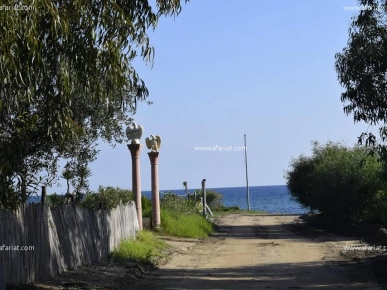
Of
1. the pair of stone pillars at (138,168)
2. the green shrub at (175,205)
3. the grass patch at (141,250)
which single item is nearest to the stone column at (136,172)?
the pair of stone pillars at (138,168)

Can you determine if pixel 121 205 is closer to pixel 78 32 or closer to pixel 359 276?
pixel 359 276

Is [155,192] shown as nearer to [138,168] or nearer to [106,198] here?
[138,168]

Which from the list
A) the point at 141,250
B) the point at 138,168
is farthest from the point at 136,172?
the point at 141,250

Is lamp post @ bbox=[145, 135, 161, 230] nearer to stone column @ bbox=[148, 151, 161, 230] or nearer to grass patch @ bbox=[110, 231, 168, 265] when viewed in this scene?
stone column @ bbox=[148, 151, 161, 230]

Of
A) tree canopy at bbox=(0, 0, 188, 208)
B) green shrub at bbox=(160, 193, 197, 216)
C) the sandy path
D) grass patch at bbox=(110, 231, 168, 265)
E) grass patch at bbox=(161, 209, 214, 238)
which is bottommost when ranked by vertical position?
the sandy path

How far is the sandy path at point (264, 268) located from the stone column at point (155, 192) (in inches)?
102

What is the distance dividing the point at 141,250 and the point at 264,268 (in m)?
4.49

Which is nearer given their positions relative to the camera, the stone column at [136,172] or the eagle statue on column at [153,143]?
the stone column at [136,172]

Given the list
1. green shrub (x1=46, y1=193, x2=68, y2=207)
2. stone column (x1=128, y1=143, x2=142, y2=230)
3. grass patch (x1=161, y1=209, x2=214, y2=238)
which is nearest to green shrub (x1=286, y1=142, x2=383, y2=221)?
grass patch (x1=161, y1=209, x2=214, y2=238)

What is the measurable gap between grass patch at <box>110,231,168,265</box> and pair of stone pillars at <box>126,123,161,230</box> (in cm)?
281

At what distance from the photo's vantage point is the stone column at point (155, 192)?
29.8 metres

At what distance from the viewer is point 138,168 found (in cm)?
2777

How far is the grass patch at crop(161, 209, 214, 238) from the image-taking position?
3033 cm

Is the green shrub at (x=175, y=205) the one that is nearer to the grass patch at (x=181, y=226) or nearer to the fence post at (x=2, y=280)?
the grass patch at (x=181, y=226)
